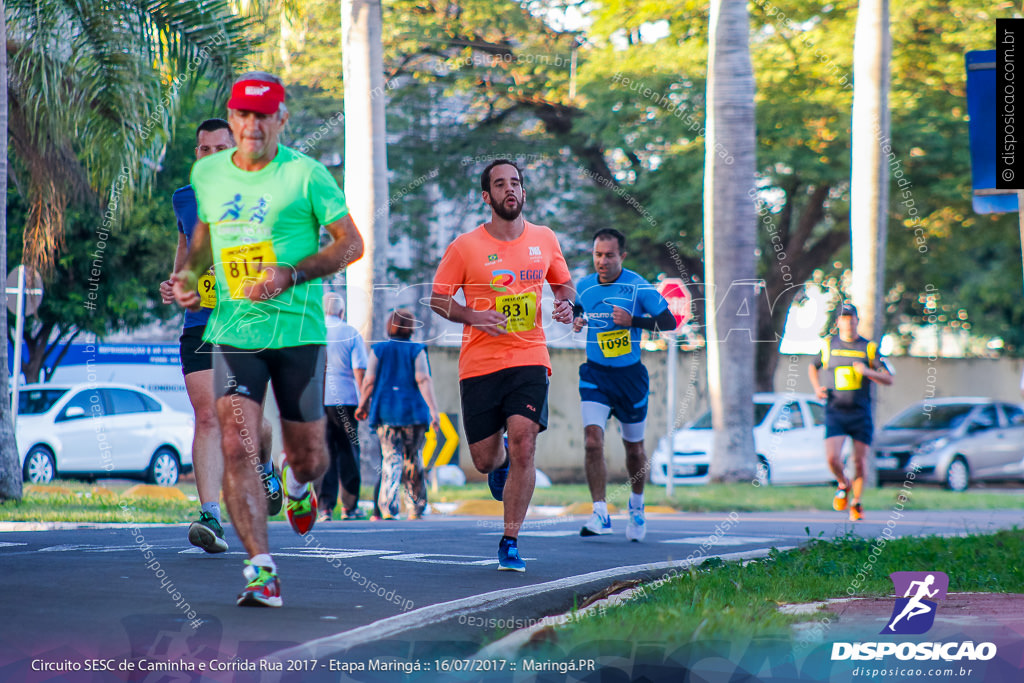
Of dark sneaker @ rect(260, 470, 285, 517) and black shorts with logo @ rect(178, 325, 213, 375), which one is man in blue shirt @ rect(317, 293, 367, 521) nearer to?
dark sneaker @ rect(260, 470, 285, 517)

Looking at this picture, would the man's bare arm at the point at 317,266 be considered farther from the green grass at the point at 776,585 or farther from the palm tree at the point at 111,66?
the palm tree at the point at 111,66

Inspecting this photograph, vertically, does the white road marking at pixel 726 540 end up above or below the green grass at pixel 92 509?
below

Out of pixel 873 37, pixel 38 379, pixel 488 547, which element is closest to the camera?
pixel 488 547

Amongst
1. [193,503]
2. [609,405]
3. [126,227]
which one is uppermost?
[126,227]

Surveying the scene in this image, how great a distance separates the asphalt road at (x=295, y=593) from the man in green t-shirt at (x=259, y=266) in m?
0.54

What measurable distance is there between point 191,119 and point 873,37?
13758 millimetres

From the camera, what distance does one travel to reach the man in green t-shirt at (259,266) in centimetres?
501

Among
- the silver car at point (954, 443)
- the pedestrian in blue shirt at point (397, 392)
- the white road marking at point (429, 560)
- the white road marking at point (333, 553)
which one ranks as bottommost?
the silver car at point (954, 443)

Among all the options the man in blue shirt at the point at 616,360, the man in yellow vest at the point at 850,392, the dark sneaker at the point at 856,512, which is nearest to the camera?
the man in blue shirt at the point at 616,360

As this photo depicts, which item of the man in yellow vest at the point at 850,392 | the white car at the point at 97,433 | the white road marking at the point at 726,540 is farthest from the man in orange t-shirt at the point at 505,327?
the white car at the point at 97,433

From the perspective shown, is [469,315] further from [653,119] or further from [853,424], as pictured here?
[653,119]

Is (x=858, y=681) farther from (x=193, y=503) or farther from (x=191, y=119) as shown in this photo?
(x=191, y=119)

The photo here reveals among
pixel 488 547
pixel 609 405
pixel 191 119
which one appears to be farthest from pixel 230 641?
pixel 191 119

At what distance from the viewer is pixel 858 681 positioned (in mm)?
4203
